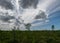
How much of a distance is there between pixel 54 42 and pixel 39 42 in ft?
6.21

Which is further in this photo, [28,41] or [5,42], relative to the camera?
[5,42]

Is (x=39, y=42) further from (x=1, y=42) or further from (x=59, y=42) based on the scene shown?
(x=1, y=42)

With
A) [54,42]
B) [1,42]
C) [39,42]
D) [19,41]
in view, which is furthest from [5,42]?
[54,42]

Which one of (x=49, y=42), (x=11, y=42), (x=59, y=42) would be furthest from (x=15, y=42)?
(x=59, y=42)

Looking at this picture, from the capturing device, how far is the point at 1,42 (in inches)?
1083

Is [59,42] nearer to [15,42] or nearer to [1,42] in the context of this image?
[15,42]

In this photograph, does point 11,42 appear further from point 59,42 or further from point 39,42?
point 59,42

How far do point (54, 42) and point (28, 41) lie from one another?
10.8 ft

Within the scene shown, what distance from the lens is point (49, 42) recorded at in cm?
2550

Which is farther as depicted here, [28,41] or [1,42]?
[1,42]

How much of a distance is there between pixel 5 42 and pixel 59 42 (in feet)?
23.8

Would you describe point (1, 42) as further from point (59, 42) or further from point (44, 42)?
point (59, 42)

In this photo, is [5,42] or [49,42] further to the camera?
[5,42]

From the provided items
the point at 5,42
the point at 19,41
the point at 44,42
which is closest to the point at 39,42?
the point at 44,42
